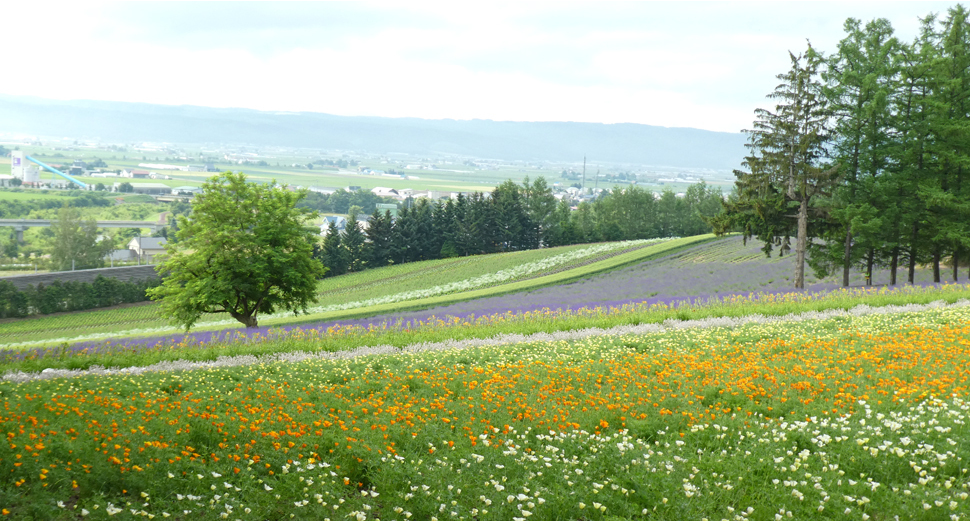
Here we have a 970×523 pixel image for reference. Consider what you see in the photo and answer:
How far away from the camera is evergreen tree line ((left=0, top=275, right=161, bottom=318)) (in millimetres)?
53594

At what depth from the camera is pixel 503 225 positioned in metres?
98.1

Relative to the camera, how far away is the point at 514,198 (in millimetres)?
100438

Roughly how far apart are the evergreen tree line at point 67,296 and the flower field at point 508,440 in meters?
52.9

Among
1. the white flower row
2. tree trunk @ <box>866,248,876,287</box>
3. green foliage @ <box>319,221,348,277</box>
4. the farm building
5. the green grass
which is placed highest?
the green grass

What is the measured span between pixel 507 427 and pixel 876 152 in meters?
28.4

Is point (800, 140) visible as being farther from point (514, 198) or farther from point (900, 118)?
point (514, 198)

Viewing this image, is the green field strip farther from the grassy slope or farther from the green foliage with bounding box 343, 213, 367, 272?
A: the green foliage with bounding box 343, 213, 367, 272

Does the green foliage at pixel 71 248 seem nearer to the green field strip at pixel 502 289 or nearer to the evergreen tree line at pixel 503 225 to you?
the evergreen tree line at pixel 503 225

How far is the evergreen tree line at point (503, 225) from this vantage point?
88.9 metres

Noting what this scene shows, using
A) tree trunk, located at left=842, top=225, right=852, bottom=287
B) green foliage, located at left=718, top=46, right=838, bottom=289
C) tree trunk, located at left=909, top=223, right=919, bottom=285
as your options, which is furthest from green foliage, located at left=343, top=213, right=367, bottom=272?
tree trunk, located at left=909, top=223, right=919, bottom=285

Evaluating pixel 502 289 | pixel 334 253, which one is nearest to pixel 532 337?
pixel 502 289

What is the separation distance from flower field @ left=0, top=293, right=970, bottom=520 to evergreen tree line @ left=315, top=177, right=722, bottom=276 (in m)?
74.9

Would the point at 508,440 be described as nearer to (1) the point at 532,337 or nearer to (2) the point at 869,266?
(1) the point at 532,337

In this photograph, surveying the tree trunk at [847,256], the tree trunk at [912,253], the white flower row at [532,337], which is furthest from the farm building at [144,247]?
the tree trunk at [912,253]
